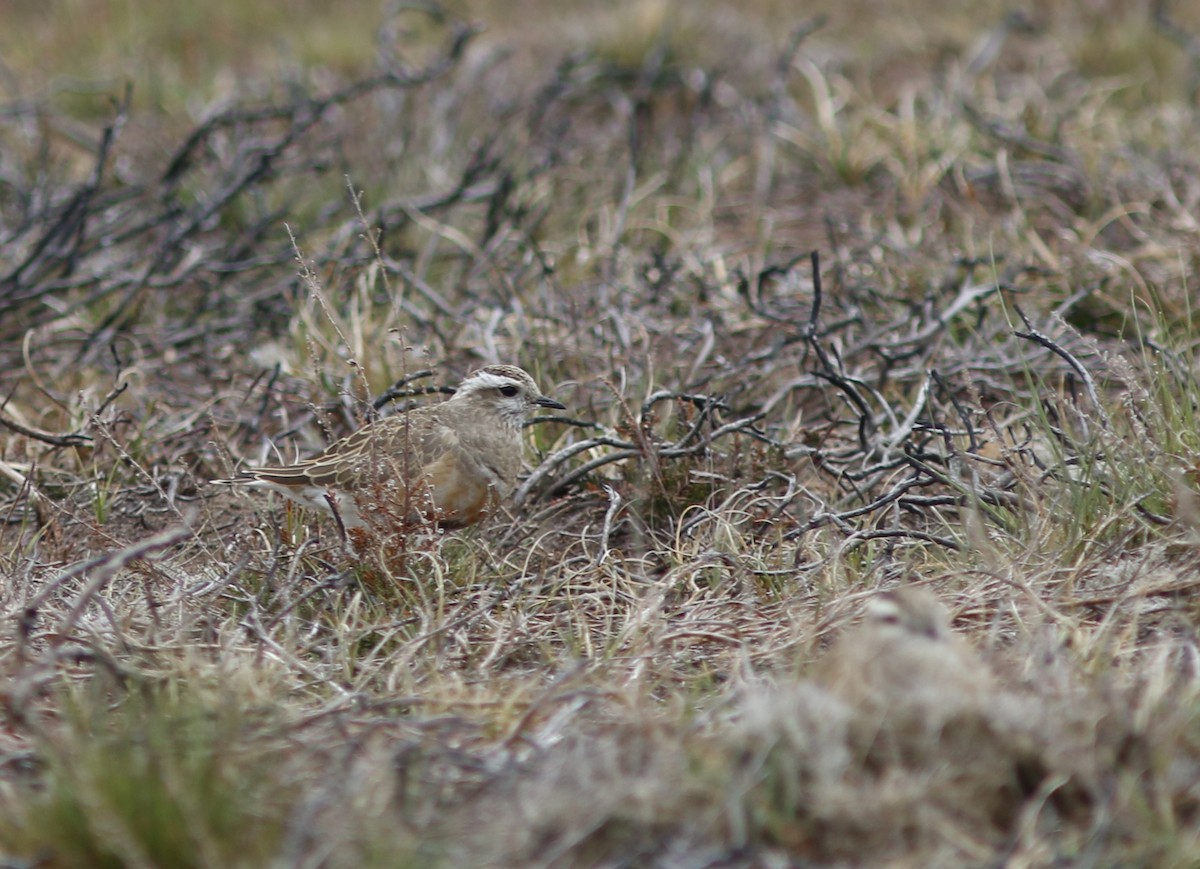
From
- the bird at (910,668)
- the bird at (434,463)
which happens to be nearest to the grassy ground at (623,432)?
the bird at (910,668)

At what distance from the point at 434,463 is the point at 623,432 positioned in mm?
765

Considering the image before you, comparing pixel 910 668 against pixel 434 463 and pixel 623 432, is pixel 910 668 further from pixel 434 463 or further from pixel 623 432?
pixel 623 432

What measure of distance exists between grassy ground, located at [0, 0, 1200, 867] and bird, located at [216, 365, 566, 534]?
0.46ft

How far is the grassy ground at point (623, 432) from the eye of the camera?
8.89 feet

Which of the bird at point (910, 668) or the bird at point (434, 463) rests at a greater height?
the bird at point (910, 668)

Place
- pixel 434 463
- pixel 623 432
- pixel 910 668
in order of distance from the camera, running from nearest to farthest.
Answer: pixel 910 668, pixel 434 463, pixel 623 432

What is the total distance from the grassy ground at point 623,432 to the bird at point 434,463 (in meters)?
0.14

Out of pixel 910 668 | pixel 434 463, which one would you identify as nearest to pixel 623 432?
pixel 434 463

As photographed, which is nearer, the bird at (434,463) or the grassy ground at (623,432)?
the grassy ground at (623,432)

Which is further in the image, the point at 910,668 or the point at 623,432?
the point at 623,432

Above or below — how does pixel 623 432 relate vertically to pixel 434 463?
below

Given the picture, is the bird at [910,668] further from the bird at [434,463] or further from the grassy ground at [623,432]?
the bird at [434,463]

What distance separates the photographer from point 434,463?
187 inches

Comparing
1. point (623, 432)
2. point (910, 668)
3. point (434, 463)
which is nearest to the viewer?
point (910, 668)
